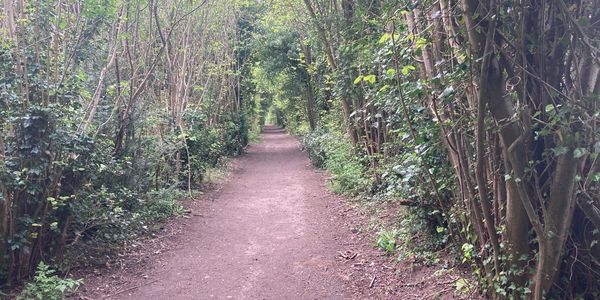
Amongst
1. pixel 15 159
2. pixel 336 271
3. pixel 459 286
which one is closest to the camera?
pixel 459 286

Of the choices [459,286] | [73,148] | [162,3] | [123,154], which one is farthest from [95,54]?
[459,286]

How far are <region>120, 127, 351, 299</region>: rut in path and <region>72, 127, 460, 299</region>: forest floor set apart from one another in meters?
0.01

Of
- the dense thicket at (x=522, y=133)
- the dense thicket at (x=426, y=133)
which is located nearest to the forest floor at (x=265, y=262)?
the dense thicket at (x=426, y=133)

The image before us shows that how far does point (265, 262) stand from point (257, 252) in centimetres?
53

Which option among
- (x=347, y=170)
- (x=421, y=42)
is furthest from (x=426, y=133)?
(x=347, y=170)

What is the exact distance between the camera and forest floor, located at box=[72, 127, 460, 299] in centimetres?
557

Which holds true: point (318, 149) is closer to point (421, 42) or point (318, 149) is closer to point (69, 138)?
point (69, 138)

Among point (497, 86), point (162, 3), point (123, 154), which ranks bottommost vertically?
point (123, 154)

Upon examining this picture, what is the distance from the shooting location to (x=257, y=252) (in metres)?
7.30

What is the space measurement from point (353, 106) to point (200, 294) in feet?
27.1

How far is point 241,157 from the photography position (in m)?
21.9

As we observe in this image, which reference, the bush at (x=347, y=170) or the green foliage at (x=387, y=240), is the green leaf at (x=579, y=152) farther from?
the bush at (x=347, y=170)

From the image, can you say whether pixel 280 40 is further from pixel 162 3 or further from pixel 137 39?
pixel 137 39

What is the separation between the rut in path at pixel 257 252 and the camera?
225 inches
